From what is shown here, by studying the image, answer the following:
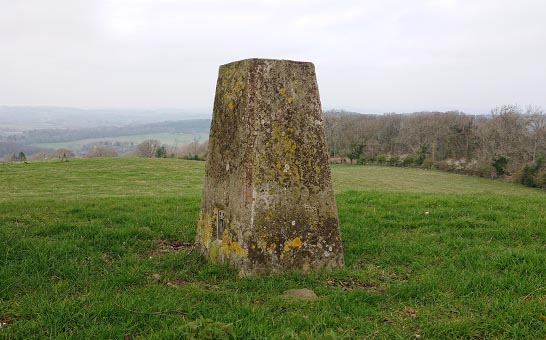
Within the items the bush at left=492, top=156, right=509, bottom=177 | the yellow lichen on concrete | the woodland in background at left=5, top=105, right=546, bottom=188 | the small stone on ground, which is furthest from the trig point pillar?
the bush at left=492, top=156, right=509, bottom=177

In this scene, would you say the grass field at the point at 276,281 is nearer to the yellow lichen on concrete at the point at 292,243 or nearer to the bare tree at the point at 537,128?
the yellow lichen on concrete at the point at 292,243

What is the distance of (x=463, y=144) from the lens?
7994cm

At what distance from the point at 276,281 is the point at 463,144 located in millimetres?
83552

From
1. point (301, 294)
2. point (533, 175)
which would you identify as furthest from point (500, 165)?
point (301, 294)

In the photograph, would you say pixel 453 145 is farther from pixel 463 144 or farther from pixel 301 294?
pixel 301 294

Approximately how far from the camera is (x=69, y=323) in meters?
3.95

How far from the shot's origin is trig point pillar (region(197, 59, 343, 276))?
5645mm

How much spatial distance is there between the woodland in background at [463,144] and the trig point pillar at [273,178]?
5179 cm

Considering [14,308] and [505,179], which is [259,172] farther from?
[505,179]

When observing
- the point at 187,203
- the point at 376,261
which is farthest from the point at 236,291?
the point at 187,203

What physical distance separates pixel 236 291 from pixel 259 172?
1615 mm

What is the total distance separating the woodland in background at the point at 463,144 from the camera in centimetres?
5924

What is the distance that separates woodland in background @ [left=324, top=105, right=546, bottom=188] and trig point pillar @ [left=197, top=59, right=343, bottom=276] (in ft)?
170

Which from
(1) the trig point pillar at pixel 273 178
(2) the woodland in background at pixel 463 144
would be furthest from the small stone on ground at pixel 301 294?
(2) the woodland in background at pixel 463 144
